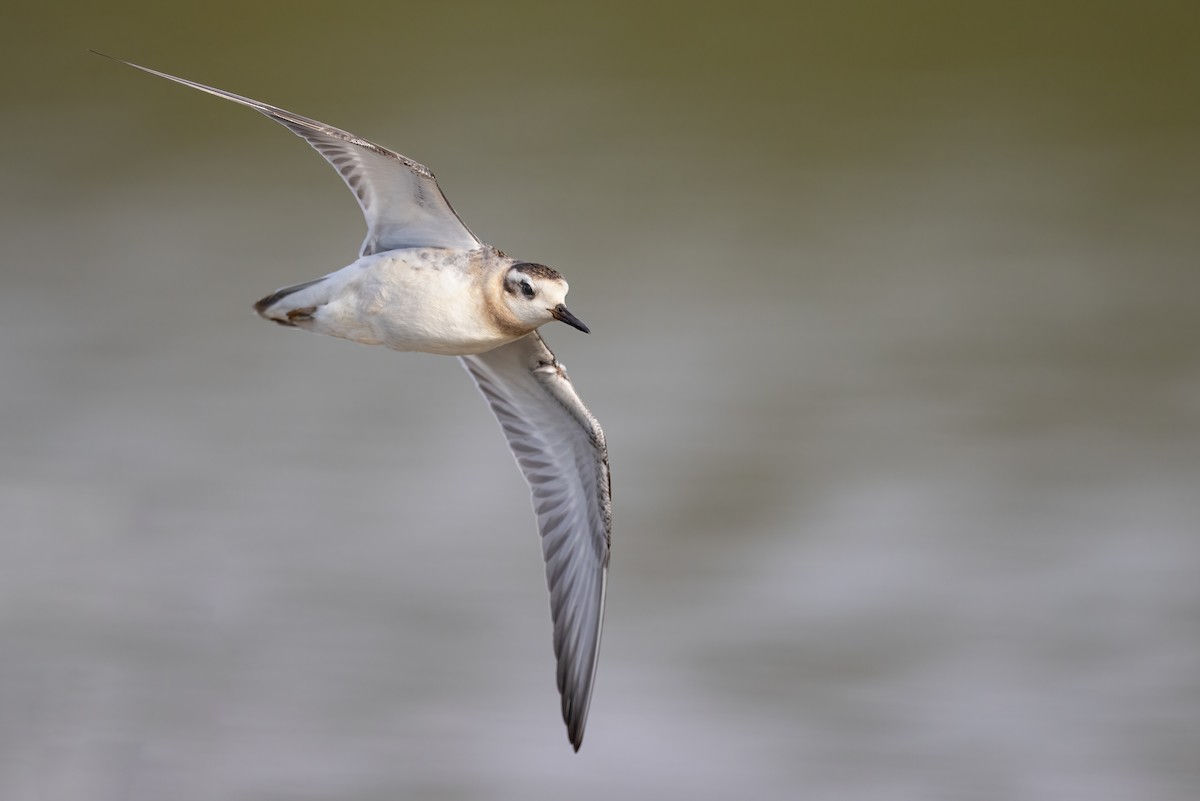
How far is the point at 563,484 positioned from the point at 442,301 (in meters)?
0.65

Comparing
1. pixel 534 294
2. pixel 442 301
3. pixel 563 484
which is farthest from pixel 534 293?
pixel 563 484

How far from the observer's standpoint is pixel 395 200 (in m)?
2.20

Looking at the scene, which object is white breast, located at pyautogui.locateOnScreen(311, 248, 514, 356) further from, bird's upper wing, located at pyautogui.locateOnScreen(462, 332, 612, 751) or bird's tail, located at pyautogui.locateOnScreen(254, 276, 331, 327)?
bird's upper wing, located at pyautogui.locateOnScreen(462, 332, 612, 751)

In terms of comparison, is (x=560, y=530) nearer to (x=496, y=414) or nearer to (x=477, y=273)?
(x=496, y=414)

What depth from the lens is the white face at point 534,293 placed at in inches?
81.0

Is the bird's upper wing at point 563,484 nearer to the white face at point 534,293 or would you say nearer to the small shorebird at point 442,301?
the small shorebird at point 442,301

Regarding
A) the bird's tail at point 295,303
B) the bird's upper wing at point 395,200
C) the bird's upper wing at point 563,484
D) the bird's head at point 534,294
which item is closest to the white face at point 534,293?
the bird's head at point 534,294

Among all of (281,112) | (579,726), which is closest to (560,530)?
(579,726)

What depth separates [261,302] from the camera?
2.16 m

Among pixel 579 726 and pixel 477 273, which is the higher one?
pixel 477 273

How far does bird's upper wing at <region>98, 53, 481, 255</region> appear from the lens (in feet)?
7.00

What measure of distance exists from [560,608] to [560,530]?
0.14 metres

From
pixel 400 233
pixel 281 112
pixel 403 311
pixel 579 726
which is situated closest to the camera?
pixel 281 112

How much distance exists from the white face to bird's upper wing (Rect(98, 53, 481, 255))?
0.18 m
